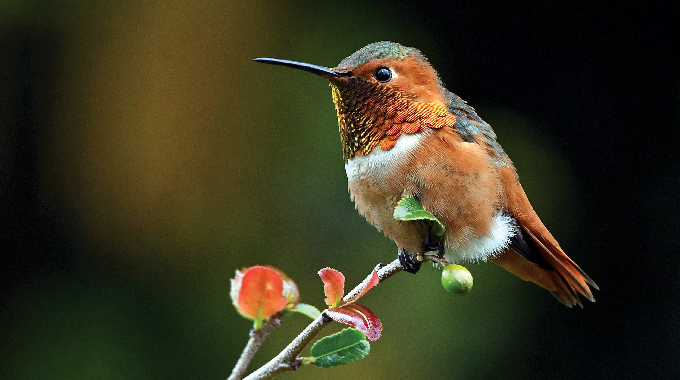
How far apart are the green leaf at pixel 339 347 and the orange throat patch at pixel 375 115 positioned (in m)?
0.47

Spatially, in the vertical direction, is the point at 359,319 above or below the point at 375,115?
below

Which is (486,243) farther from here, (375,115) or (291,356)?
(291,356)

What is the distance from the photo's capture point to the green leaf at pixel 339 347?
723mm

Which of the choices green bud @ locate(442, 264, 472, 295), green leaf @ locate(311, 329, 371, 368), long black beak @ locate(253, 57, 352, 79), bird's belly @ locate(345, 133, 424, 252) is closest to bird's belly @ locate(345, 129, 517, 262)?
bird's belly @ locate(345, 133, 424, 252)

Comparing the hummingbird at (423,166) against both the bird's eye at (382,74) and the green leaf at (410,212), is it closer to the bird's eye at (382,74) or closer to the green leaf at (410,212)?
the bird's eye at (382,74)

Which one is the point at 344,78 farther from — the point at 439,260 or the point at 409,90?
the point at 439,260

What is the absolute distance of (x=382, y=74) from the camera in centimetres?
111

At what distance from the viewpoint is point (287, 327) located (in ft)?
8.19

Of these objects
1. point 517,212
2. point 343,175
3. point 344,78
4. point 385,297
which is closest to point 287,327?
point 385,297

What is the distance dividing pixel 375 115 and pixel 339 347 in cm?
50

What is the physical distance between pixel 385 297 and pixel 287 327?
0.36 m

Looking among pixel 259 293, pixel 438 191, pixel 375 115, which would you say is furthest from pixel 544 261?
pixel 259 293

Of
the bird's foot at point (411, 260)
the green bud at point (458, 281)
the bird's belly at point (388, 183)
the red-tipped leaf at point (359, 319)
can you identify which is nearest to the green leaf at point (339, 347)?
the red-tipped leaf at point (359, 319)

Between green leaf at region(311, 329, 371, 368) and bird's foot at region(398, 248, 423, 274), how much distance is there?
31 cm
